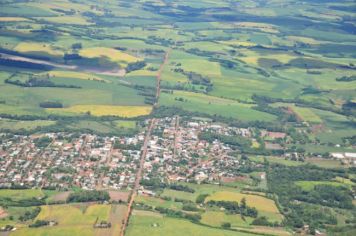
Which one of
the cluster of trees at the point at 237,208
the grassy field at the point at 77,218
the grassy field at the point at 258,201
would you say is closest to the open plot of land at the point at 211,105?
the grassy field at the point at 258,201

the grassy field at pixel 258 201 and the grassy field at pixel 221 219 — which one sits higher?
the grassy field at pixel 258 201

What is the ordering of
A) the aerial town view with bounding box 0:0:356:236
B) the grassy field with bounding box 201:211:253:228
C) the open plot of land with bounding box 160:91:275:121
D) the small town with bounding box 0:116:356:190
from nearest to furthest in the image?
the grassy field with bounding box 201:211:253:228 < the aerial town view with bounding box 0:0:356:236 < the small town with bounding box 0:116:356:190 < the open plot of land with bounding box 160:91:275:121

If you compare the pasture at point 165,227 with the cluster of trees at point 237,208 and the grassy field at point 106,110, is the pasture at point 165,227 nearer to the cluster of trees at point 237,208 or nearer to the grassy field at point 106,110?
the cluster of trees at point 237,208

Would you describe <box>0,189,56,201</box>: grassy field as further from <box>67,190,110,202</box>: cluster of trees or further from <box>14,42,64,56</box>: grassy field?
<box>14,42,64,56</box>: grassy field


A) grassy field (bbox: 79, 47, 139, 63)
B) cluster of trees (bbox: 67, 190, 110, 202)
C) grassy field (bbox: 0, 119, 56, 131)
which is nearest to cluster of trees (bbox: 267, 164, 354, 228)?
cluster of trees (bbox: 67, 190, 110, 202)

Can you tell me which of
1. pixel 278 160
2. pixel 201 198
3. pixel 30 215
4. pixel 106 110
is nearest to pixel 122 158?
pixel 201 198

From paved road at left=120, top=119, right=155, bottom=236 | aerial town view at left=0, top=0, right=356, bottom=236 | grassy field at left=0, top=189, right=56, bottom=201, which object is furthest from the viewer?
grassy field at left=0, top=189, right=56, bottom=201

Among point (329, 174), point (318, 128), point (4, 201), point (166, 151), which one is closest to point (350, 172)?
point (329, 174)
